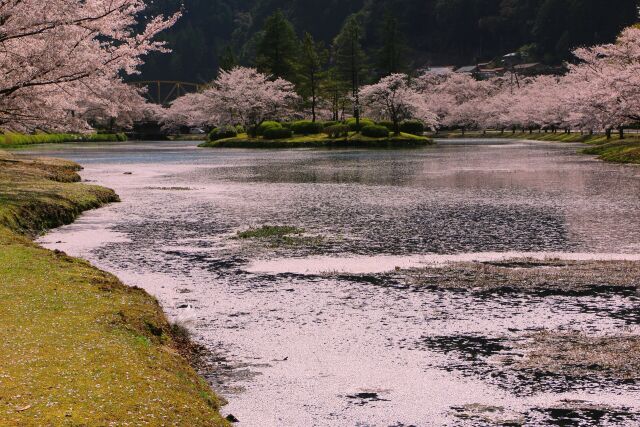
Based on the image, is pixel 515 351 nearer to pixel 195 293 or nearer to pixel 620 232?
pixel 195 293

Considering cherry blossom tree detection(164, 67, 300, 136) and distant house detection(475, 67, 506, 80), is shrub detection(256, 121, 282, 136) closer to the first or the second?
cherry blossom tree detection(164, 67, 300, 136)

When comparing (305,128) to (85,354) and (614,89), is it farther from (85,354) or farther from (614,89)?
(85,354)

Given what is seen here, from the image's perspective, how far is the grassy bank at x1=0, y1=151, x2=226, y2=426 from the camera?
6793 millimetres

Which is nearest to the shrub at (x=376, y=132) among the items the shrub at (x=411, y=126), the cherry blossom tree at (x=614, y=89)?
the shrub at (x=411, y=126)

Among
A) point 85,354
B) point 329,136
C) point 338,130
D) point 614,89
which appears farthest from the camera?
point 338,130

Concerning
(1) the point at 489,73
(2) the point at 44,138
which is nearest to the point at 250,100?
(2) the point at 44,138

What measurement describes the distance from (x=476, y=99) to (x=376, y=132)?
56.8 metres

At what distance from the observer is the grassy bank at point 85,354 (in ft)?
22.3

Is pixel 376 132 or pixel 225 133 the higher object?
pixel 225 133

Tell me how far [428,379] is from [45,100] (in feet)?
80.4

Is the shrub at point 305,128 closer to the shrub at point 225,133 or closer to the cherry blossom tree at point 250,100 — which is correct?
the cherry blossom tree at point 250,100

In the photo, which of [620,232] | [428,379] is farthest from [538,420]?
[620,232]

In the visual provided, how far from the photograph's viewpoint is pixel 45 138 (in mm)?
109250

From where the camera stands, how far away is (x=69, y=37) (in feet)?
85.6
